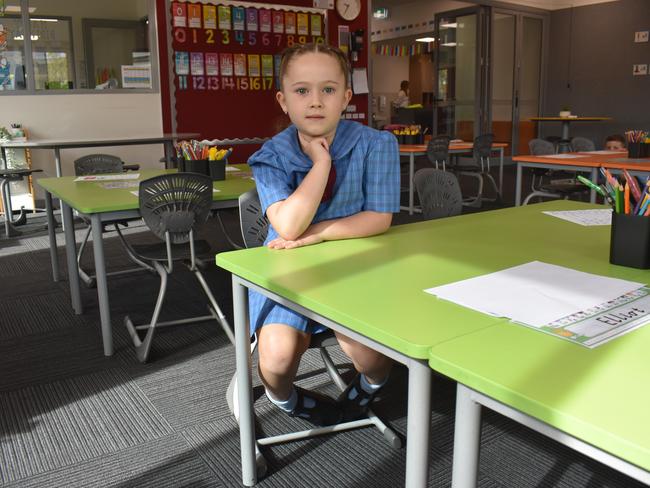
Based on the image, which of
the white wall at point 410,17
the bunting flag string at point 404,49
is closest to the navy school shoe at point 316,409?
the white wall at point 410,17

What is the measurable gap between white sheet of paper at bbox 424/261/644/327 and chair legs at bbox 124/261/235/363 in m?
1.73

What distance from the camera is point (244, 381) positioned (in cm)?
154

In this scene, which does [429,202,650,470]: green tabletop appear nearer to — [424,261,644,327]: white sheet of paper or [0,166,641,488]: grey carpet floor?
[424,261,644,327]: white sheet of paper

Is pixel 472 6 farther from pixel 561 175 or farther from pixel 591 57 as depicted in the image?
pixel 561 175

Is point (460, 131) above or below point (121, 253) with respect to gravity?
above

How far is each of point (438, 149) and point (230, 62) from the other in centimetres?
296

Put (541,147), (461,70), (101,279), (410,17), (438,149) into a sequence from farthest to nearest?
(410,17)
(461,70)
(438,149)
(541,147)
(101,279)

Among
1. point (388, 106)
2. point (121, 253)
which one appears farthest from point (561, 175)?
point (388, 106)

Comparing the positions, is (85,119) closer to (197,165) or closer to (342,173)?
(197,165)

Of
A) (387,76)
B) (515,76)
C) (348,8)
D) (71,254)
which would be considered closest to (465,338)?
(71,254)

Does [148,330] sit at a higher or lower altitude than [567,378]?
lower

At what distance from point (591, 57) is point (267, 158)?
1068 cm

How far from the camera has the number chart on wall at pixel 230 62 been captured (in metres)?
6.93

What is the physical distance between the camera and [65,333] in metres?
2.92
